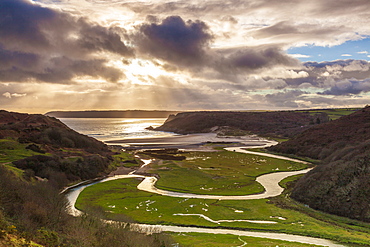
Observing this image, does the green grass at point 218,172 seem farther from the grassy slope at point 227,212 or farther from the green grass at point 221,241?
the green grass at point 221,241

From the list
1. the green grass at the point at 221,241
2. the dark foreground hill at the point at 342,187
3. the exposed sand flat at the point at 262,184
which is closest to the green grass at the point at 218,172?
the exposed sand flat at the point at 262,184

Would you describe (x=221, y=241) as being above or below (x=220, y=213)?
above

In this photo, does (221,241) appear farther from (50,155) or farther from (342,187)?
(50,155)

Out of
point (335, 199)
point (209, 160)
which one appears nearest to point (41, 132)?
point (209, 160)

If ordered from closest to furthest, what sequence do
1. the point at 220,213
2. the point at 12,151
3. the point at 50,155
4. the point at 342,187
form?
1. the point at 220,213
2. the point at 342,187
3. the point at 12,151
4. the point at 50,155

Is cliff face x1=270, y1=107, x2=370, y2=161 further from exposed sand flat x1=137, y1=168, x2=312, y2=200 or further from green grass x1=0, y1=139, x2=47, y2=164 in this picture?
green grass x1=0, y1=139, x2=47, y2=164

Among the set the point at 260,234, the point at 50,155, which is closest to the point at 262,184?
the point at 260,234

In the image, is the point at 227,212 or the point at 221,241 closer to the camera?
the point at 221,241

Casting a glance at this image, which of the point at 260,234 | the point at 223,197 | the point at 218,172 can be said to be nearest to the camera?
the point at 260,234
